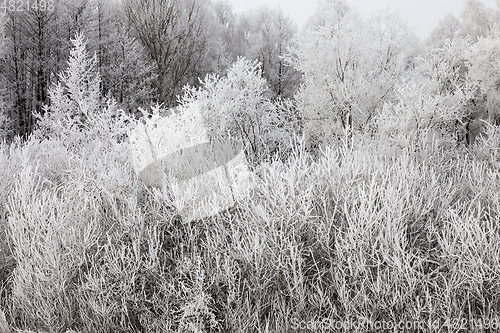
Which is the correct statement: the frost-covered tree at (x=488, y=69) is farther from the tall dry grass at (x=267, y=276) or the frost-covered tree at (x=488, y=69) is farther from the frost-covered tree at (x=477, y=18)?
the tall dry grass at (x=267, y=276)

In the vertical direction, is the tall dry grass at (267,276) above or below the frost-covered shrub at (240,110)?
below

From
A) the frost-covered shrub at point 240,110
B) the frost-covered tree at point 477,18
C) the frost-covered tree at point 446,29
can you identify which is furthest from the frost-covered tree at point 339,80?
the frost-covered tree at point 477,18

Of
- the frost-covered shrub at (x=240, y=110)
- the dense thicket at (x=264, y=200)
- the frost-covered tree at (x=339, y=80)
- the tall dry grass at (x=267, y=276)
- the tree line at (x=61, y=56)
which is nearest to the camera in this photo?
the tall dry grass at (x=267, y=276)

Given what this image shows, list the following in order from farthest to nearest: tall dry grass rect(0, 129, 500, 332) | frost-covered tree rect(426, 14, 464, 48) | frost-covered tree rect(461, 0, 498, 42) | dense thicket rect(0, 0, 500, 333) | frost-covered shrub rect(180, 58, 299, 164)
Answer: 1. frost-covered tree rect(426, 14, 464, 48)
2. frost-covered tree rect(461, 0, 498, 42)
3. frost-covered shrub rect(180, 58, 299, 164)
4. dense thicket rect(0, 0, 500, 333)
5. tall dry grass rect(0, 129, 500, 332)

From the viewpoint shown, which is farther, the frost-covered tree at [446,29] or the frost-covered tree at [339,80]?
the frost-covered tree at [446,29]

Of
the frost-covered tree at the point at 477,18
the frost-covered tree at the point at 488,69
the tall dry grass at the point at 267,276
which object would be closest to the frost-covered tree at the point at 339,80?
the frost-covered tree at the point at 488,69

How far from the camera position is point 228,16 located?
3747 centimetres

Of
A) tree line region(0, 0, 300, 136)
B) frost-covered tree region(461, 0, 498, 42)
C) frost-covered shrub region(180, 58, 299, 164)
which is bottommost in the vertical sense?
frost-covered shrub region(180, 58, 299, 164)

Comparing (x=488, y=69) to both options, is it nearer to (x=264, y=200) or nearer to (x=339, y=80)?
(x=339, y=80)

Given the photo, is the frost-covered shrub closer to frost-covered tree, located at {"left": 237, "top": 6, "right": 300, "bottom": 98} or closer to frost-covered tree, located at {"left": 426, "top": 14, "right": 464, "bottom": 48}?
frost-covered tree, located at {"left": 426, "top": 14, "right": 464, "bottom": 48}

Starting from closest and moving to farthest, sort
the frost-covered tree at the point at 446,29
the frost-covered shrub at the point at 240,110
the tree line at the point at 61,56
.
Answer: the frost-covered shrub at the point at 240,110, the tree line at the point at 61,56, the frost-covered tree at the point at 446,29

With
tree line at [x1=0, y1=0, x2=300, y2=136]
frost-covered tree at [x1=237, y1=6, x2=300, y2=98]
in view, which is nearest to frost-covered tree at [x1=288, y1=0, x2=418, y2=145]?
tree line at [x1=0, y1=0, x2=300, y2=136]

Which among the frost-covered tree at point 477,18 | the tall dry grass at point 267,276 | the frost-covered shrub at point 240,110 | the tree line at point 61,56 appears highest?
the tree line at point 61,56

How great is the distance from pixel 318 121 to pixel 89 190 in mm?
9922
